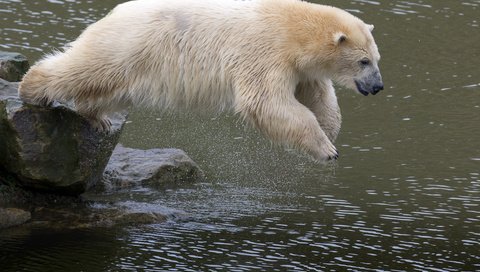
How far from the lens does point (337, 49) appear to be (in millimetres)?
8289

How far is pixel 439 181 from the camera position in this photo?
1156 cm

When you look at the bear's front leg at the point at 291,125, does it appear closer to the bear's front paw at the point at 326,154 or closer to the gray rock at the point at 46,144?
the bear's front paw at the point at 326,154

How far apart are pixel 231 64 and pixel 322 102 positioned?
2.88ft

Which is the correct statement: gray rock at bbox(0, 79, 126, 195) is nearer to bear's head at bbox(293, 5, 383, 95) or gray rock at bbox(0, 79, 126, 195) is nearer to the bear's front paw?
bear's head at bbox(293, 5, 383, 95)

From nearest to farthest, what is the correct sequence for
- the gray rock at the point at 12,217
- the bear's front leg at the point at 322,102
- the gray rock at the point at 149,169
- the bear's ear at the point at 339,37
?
the bear's ear at the point at 339,37
the bear's front leg at the point at 322,102
the gray rock at the point at 12,217
the gray rock at the point at 149,169

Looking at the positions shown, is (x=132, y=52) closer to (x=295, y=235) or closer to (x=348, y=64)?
(x=348, y=64)

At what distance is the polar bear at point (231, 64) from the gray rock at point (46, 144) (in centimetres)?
27

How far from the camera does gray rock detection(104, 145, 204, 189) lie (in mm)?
10977

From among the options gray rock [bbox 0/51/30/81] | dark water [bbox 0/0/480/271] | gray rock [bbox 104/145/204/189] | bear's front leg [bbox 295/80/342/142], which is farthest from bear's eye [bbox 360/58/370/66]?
gray rock [bbox 0/51/30/81]

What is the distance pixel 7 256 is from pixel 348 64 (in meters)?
3.13

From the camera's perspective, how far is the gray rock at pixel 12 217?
9.39 metres

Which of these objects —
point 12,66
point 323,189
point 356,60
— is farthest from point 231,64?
point 323,189

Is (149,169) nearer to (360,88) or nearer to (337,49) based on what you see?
(360,88)

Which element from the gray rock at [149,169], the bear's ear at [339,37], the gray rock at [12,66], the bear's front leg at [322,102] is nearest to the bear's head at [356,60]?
the bear's ear at [339,37]
